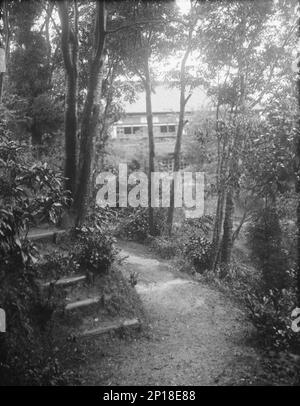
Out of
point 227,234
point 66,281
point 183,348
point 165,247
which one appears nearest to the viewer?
point 183,348

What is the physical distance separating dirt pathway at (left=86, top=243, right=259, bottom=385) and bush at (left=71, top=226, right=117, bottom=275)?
1582 millimetres

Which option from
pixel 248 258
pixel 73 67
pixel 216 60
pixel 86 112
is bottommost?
pixel 248 258

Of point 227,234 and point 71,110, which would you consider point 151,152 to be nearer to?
point 227,234

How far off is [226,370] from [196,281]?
4.79 m

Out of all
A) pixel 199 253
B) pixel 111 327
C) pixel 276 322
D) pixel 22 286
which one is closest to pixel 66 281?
pixel 22 286

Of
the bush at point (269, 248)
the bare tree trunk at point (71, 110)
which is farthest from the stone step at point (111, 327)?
the bush at point (269, 248)

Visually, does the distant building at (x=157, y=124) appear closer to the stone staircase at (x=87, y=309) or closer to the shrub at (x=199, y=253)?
the shrub at (x=199, y=253)

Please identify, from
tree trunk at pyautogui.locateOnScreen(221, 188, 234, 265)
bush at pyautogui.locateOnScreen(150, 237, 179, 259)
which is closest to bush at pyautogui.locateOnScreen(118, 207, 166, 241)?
bush at pyautogui.locateOnScreen(150, 237, 179, 259)

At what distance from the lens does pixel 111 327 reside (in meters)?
6.88

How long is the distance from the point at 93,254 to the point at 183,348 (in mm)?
2629

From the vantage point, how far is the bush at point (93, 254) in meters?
7.73

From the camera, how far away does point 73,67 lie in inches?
337
